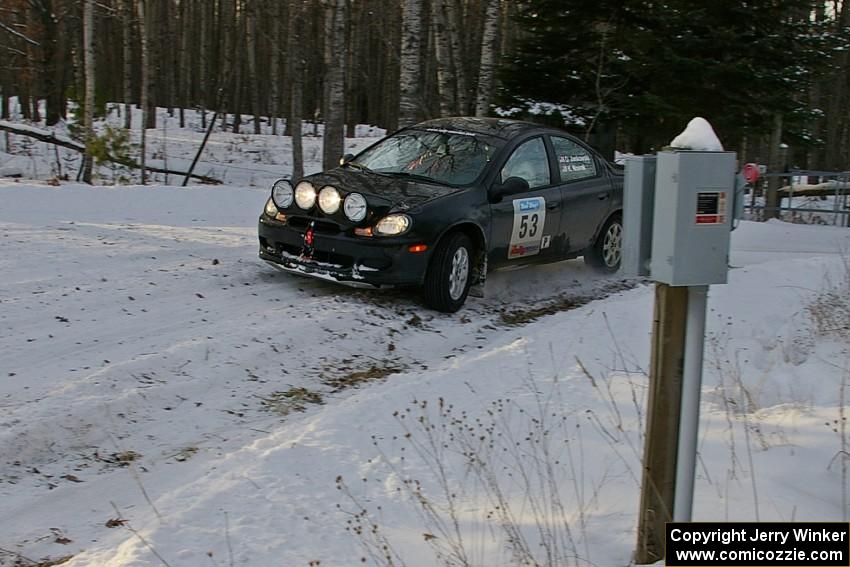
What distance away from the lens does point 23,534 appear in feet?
13.1

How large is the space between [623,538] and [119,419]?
301 centimetres

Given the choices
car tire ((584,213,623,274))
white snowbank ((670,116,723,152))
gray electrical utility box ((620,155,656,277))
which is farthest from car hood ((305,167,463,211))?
white snowbank ((670,116,723,152))

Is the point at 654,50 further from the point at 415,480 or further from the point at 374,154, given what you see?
the point at 415,480

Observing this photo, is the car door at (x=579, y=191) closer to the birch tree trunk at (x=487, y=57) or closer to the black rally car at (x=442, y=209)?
the black rally car at (x=442, y=209)

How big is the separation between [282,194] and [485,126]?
2.18 metres

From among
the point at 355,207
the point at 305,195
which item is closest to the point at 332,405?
the point at 355,207

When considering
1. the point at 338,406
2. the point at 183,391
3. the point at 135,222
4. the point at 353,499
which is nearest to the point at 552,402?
the point at 338,406

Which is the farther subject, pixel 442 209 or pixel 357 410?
pixel 442 209

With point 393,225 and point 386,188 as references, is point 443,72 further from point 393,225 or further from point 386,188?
point 393,225

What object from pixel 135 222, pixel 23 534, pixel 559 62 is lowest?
pixel 23 534

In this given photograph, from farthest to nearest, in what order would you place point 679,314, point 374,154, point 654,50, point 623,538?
point 654,50, point 374,154, point 623,538, point 679,314

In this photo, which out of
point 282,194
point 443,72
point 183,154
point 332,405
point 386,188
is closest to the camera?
point 332,405

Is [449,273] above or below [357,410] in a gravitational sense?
above

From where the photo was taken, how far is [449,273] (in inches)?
308
